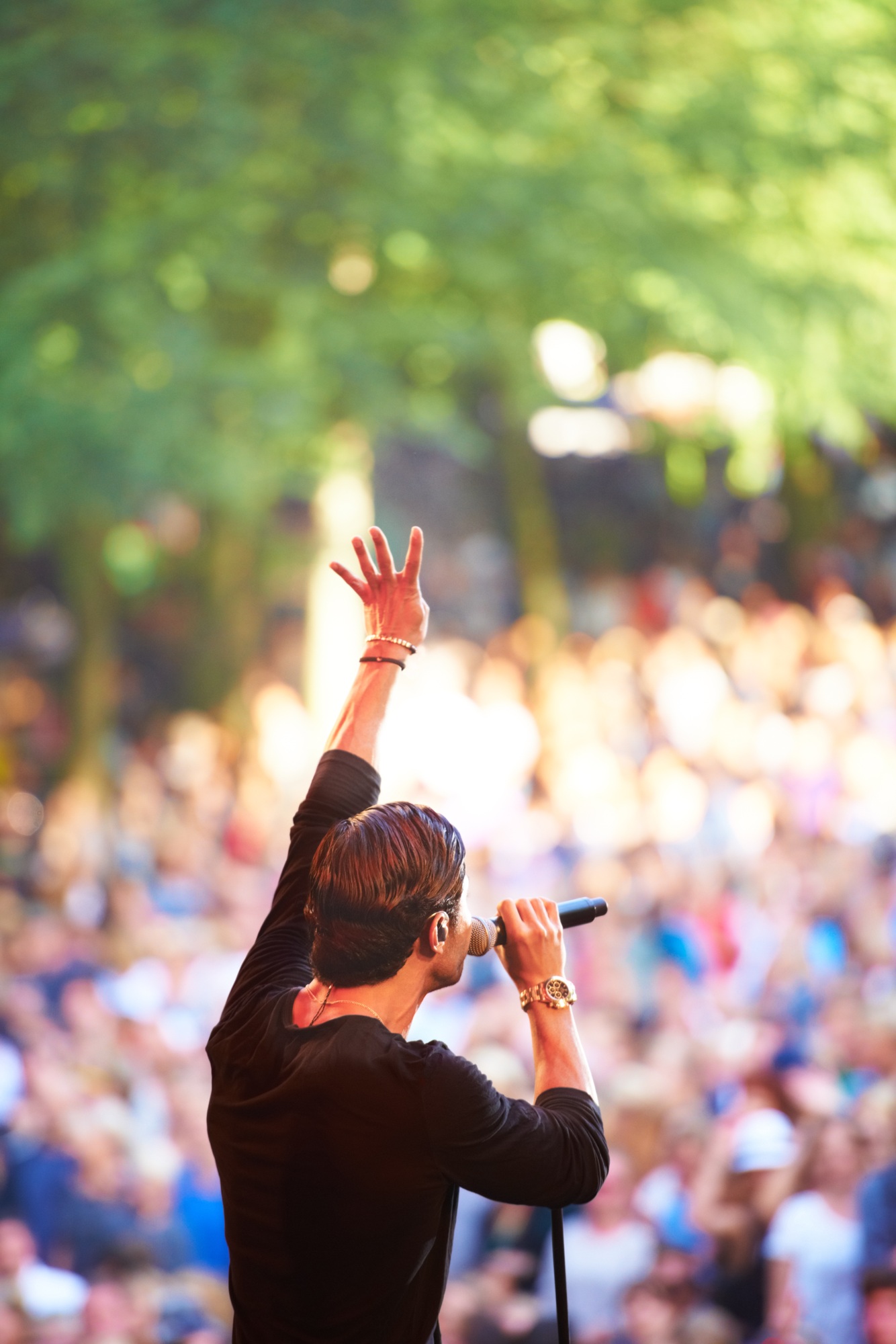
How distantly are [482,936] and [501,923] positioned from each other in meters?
0.04

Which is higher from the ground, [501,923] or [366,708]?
[366,708]

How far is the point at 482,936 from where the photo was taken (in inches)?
55.1

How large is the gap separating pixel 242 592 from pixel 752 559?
5.05m

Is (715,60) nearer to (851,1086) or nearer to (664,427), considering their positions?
(851,1086)

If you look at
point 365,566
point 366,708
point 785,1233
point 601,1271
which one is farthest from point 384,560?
point 601,1271

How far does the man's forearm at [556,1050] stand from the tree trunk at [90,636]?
7779 millimetres

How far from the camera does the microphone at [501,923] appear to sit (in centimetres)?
139

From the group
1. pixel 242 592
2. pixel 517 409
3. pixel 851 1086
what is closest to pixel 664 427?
pixel 517 409

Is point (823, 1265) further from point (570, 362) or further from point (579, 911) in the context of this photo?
point (570, 362)

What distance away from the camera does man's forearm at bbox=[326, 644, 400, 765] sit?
167 cm

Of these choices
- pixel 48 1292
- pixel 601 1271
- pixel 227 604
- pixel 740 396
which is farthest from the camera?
pixel 227 604

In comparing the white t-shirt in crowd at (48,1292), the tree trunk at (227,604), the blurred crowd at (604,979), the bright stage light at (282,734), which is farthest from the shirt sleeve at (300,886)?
the tree trunk at (227,604)

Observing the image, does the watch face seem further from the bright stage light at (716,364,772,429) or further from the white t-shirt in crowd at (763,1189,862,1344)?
the bright stage light at (716,364,772,429)

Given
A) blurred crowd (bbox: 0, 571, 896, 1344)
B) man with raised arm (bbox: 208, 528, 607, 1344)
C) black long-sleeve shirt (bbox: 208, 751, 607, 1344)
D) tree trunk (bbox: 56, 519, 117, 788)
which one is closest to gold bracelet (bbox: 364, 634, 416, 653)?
man with raised arm (bbox: 208, 528, 607, 1344)
